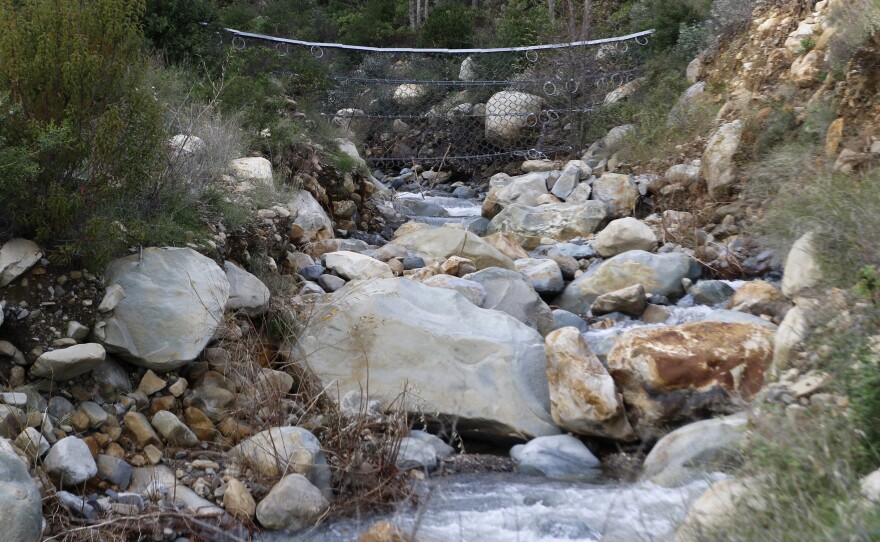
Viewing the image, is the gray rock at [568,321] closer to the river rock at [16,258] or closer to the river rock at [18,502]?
the river rock at [16,258]

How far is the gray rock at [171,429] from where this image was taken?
14.7ft

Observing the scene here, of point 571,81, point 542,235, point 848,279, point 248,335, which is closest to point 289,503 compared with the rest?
point 248,335

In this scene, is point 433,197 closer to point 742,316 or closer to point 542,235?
point 542,235

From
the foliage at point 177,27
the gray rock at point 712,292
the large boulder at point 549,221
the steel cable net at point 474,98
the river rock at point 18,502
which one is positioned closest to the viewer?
the river rock at point 18,502

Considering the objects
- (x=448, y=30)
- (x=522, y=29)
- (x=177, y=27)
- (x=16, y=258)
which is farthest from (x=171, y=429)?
(x=448, y=30)

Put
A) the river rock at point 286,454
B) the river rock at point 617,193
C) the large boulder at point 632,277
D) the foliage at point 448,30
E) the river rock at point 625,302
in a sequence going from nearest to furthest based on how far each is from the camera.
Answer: the river rock at point 286,454 → the river rock at point 625,302 → the large boulder at point 632,277 → the river rock at point 617,193 → the foliage at point 448,30

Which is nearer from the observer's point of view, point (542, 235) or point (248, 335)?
point (248, 335)

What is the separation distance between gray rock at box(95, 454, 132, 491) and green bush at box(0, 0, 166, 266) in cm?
108

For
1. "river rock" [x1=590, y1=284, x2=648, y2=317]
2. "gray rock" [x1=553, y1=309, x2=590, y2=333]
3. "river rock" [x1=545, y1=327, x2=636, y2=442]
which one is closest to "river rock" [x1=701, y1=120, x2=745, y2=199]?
"river rock" [x1=590, y1=284, x2=648, y2=317]

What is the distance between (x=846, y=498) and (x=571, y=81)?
35.9 ft

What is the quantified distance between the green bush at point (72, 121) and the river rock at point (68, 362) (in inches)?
20.7

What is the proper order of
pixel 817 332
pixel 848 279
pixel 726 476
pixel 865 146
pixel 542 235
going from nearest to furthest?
pixel 726 476, pixel 817 332, pixel 848 279, pixel 865 146, pixel 542 235

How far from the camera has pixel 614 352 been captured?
5.21 m

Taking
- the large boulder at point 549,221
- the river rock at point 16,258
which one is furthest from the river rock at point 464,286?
the river rock at point 16,258
